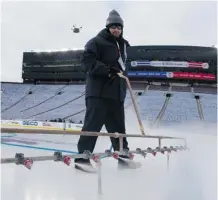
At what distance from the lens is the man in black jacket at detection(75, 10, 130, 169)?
2.04 m

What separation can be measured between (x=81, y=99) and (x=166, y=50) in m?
8.02

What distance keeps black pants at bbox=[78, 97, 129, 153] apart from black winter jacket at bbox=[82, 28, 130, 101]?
0.05 metres

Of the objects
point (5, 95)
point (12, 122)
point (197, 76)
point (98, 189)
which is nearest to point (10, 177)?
point (98, 189)

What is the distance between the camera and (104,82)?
2.08 meters

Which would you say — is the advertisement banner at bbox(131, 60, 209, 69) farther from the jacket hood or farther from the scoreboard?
the jacket hood

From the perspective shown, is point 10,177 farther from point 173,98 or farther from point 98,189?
point 173,98

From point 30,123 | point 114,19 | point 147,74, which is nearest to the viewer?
point 114,19

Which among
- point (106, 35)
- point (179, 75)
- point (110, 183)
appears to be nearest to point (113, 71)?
point (106, 35)

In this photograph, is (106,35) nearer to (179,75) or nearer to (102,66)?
(102,66)

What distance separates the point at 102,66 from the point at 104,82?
12 cm

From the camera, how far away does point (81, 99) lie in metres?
22.2

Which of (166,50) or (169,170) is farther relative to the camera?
(166,50)

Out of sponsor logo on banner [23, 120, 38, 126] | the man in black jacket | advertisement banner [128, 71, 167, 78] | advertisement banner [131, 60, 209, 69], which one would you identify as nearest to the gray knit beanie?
the man in black jacket

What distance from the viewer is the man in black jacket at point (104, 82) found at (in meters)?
2.04
